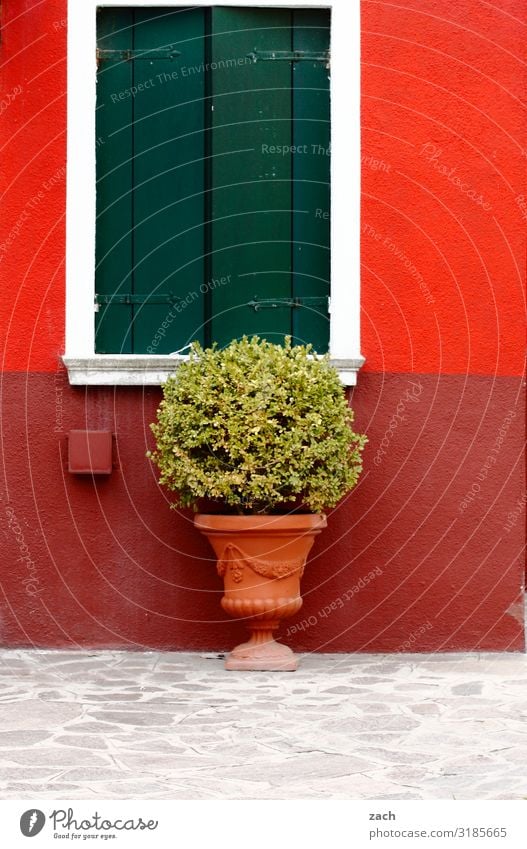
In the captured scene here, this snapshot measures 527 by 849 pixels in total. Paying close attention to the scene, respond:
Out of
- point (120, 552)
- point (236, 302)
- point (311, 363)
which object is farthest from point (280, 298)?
point (120, 552)

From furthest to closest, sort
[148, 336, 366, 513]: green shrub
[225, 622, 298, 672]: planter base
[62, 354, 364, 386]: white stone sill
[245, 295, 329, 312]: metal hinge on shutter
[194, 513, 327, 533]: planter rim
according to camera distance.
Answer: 1. [245, 295, 329, 312]: metal hinge on shutter
2. [62, 354, 364, 386]: white stone sill
3. [225, 622, 298, 672]: planter base
4. [194, 513, 327, 533]: planter rim
5. [148, 336, 366, 513]: green shrub

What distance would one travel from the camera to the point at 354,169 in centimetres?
635

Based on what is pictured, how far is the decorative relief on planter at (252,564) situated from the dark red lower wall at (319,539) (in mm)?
477

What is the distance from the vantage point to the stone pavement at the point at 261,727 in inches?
161

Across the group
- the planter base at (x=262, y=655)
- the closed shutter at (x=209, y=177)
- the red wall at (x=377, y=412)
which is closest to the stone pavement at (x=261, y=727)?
the planter base at (x=262, y=655)

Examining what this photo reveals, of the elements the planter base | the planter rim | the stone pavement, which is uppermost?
the planter rim

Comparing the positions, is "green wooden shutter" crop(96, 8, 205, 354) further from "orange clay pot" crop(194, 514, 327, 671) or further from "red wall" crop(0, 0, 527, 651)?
"orange clay pot" crop(194, 514, 327, 671)

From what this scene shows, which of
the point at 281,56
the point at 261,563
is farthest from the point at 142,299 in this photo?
the point at 261,563

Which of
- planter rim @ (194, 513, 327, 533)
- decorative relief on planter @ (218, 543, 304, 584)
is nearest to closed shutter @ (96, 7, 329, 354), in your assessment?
planter rim @ (194, 513, 327, 533)

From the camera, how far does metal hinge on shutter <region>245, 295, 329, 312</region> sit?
21.1 feet

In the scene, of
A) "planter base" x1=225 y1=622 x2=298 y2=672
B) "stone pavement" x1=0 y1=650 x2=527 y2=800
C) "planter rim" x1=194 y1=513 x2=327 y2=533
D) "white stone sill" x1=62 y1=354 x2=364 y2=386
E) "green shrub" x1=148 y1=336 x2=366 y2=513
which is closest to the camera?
"stone pavement" x1=0 y1=650 x2=527 y2=800

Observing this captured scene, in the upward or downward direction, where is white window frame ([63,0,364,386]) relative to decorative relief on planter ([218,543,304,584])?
upward

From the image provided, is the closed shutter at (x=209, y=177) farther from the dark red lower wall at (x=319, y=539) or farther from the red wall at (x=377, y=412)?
the dark red lower wall at (x=319, y=539)

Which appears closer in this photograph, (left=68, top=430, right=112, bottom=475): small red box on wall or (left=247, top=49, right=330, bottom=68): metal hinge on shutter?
(left=68, top=430, right=112, bottom=475): small red box on wall
